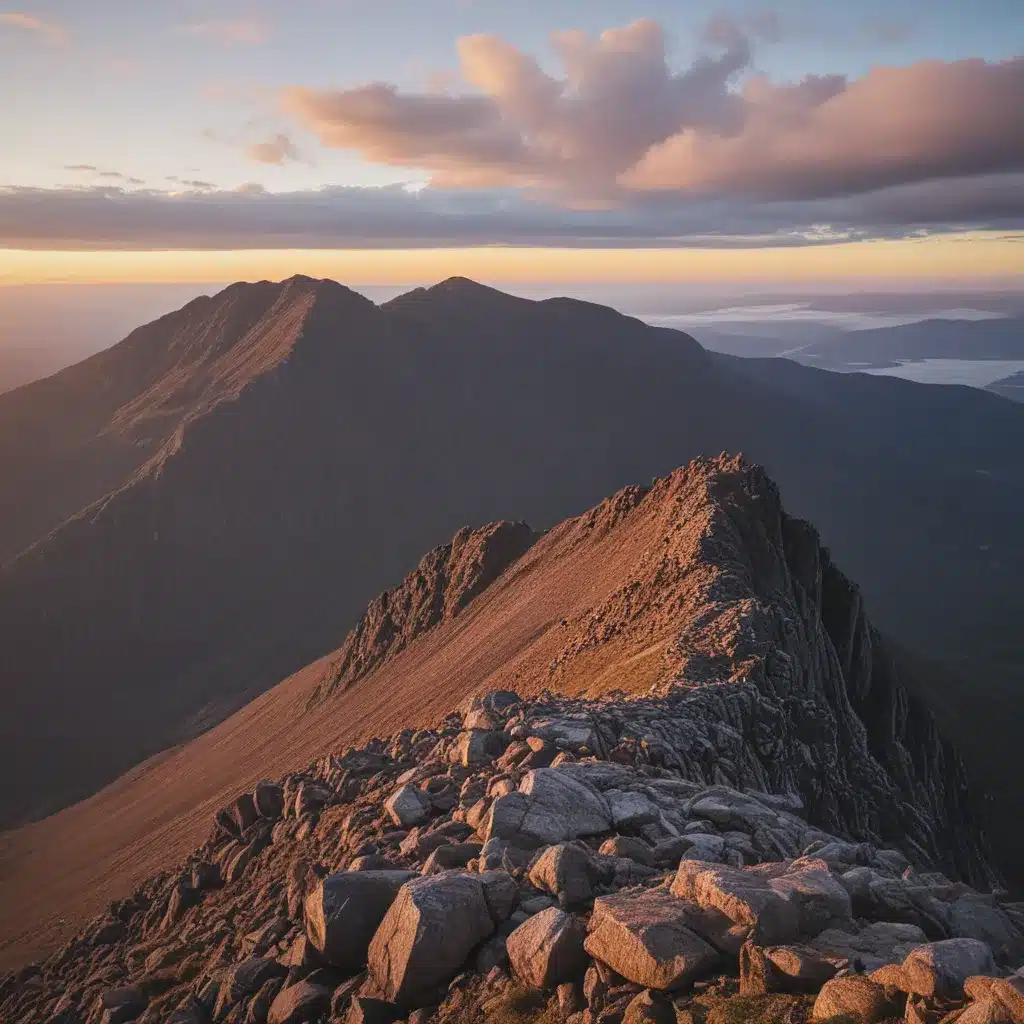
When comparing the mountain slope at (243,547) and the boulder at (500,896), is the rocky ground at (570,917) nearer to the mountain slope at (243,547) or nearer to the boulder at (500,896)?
the boulder at (500,896)

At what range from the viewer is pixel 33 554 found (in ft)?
433

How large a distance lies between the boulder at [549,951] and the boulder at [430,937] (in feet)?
2.47

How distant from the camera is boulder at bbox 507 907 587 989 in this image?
37.9ft

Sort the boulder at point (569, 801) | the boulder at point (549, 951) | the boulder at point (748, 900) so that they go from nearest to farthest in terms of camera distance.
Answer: the boulder at point (748, 900) < the boulder at point (549, 951) < the boulder at point (569, 801)

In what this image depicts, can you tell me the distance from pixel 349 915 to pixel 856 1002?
25.3ft

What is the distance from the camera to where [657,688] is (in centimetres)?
2798

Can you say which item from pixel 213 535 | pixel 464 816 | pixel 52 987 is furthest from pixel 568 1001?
pixel 213 535

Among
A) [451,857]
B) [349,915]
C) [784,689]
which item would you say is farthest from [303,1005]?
[784,689]

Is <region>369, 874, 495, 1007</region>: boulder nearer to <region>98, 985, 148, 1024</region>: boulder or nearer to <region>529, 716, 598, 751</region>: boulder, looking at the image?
<region>529, 716, 598, 751</region>: boulder

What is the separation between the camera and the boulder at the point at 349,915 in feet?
44.4

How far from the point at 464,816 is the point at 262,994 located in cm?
466

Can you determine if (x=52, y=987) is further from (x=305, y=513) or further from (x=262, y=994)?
(x=305, y=513)

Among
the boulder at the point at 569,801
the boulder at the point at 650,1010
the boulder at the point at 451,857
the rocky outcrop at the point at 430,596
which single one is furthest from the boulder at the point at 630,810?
the rocky outcrop at the point at 430,596

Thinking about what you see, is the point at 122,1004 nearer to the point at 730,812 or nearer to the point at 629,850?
the point at 629,850
